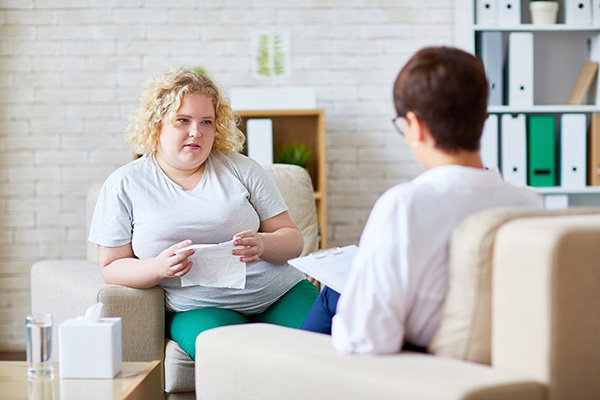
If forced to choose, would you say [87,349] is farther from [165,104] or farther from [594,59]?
[594,59]

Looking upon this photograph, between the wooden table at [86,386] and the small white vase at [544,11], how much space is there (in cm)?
235

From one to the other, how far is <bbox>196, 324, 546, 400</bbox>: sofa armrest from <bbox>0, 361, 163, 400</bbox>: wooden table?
7.9 inches

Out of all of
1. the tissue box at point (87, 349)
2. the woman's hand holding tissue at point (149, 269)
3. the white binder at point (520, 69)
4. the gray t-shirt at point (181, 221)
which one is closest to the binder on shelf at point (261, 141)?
the gray t-shirt at point (181, 221)

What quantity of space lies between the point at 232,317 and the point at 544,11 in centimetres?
206

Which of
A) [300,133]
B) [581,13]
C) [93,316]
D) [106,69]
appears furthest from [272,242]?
[581,13]

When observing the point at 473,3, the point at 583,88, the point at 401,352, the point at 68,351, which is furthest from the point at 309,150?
the point at 401,352

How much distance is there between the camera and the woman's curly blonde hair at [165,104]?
2.05m

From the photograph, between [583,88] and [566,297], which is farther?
[583,88]

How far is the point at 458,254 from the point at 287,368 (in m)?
0.34

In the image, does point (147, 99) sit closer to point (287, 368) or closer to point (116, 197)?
point (116, 197)

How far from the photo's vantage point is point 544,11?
311cm

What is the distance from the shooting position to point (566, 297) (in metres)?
1.00

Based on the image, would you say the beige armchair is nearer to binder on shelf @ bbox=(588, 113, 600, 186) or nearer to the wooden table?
the wooden table

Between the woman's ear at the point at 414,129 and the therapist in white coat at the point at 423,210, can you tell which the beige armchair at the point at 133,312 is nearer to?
the therapist in white coat at the point at 423,210
